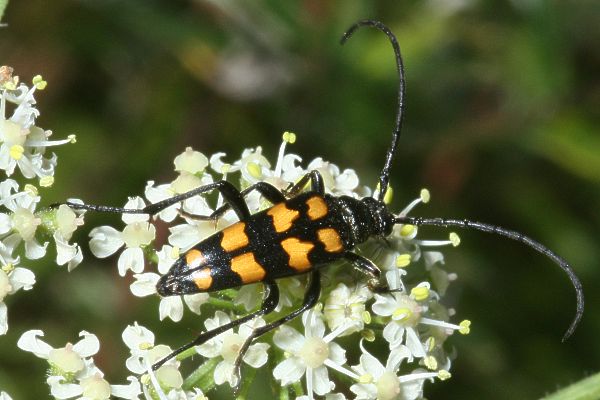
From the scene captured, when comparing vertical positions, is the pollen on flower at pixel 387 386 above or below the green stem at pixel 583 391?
below

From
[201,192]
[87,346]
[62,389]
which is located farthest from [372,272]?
[62,389]

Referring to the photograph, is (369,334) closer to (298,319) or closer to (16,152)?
(298,319)

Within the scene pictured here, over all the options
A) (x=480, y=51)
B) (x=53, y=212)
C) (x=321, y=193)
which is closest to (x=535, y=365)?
(x=480, y=51)

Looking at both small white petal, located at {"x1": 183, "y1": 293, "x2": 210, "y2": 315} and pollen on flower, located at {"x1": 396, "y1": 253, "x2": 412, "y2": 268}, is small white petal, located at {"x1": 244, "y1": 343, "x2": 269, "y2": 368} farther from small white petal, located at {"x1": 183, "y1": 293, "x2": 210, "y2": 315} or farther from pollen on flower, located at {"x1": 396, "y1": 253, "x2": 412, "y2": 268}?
pollen on flower, located at {"x1": 396, "y1": 253, "x2": 412, "y2": 268}

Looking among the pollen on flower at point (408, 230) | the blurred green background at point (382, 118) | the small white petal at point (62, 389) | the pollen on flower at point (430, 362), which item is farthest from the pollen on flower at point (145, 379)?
the blurred green background at point (382, 118)

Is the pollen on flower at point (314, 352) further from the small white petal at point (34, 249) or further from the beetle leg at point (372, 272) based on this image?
the small white petal at point (34, 249)
